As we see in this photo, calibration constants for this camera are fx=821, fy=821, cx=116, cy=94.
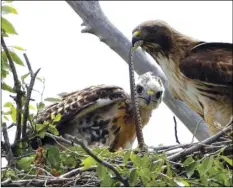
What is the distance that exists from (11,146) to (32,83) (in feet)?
1.41

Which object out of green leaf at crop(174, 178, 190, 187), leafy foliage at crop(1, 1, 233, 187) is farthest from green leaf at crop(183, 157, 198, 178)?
green leaf at crop(174, 178, 190, 187)

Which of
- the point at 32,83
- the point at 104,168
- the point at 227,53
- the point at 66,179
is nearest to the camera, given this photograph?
the point at 104,168

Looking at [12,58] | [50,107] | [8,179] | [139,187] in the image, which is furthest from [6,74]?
[50,107]

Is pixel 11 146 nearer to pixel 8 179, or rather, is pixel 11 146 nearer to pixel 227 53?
pixel 8 179

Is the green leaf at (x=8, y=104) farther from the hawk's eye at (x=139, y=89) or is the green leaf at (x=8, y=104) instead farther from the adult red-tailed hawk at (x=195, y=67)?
the hawk's eye at (x=139, y=89)

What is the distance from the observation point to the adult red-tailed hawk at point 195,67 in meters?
4.64

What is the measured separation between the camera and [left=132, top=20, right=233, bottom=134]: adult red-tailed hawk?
464cm

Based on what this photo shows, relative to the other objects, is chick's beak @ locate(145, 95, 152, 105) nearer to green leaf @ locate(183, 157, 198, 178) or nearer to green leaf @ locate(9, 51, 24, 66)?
green leaf @ locate(9, 51, 24, 66)

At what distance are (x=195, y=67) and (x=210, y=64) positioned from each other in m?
0.09

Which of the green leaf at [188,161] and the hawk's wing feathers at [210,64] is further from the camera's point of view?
the hawk's wing feathers at [210,64]

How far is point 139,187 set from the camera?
3404mm

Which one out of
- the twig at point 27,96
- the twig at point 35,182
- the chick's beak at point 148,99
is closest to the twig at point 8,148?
the twig at point 27,96

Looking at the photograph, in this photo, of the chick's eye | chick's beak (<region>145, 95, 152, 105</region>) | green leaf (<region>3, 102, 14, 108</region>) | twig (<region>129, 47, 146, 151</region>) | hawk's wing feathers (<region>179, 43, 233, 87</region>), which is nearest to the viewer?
twig (<region>129, 47, 146, 151</region>)

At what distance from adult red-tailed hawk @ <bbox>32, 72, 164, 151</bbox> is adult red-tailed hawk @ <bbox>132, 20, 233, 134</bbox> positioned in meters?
0.70
